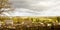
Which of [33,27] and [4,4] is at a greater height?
[4,4]

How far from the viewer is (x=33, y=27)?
4.13 ft

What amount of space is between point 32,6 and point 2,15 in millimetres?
271

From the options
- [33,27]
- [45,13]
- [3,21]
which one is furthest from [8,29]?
[45,13]

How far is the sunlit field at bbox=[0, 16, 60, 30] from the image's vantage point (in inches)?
49.4

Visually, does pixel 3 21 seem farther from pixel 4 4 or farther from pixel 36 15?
pixel 36 15

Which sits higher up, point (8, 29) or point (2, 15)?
point (2, 15)

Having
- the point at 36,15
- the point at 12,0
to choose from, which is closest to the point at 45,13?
the point at 36,15

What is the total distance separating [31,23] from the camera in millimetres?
1265

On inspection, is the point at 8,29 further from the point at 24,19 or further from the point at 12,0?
the point at 12,0

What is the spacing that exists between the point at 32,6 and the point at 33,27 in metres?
0.19

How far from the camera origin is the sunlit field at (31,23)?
1.25 metres

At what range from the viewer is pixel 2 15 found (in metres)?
1.30

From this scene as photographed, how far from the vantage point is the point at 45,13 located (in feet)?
4.25

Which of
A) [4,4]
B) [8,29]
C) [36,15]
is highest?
[4,4]
